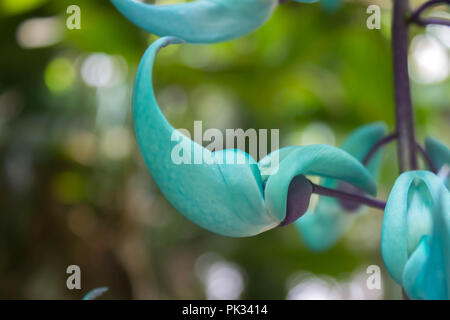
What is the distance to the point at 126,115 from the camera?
172 cm

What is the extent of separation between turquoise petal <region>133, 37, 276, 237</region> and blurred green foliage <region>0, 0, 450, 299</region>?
1.01 m

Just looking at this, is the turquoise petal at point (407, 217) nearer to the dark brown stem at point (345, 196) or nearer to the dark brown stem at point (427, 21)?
the dark brown stem at point (345, 196)

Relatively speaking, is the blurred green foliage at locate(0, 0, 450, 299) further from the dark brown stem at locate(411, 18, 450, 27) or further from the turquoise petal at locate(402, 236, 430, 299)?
the turquoise petal at locate(402, 236, 430, 299)

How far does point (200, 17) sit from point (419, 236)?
331 millimetres

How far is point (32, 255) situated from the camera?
1631 mm

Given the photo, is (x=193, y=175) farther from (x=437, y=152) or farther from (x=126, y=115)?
(x=126, y=115)

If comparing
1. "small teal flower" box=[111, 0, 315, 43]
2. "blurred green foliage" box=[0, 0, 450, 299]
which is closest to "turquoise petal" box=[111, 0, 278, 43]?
"small teal flower" box=[111, 0, 315, 43]

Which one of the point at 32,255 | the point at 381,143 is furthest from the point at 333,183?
the point at 32,255

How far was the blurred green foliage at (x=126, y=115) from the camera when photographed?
1.55 meters

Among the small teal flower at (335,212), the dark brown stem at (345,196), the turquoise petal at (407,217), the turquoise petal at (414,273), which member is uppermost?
the small teal flower at (335,212)

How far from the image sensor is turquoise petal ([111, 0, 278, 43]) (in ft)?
2.03

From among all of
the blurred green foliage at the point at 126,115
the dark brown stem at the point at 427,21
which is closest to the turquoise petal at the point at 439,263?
the dark brown stem at the point at 427,21

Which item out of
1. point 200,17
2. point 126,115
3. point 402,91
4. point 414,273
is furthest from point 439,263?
point 126,115

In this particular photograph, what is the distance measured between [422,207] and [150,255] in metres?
1.35
